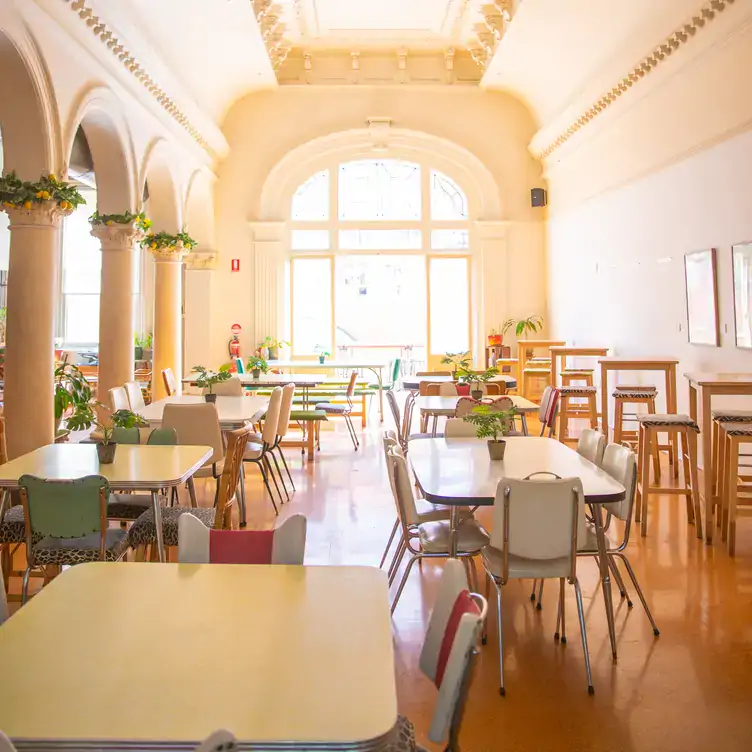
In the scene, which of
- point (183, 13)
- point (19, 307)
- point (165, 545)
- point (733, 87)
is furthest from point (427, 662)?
point (183, 13)

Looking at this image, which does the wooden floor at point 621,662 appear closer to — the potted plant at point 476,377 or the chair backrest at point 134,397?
the potted plant at point 476,377

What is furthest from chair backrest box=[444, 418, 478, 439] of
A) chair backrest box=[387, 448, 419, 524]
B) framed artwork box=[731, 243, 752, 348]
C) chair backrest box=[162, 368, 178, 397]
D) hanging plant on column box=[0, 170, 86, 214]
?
chair backrest box=[162, 368, 178, 397]

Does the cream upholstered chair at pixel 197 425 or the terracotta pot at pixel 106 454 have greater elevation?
the cream upholstered chair at pixel 197 425

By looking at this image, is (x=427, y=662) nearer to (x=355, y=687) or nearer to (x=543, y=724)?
(x=355, y=687)

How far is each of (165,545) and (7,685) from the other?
2.11 metres

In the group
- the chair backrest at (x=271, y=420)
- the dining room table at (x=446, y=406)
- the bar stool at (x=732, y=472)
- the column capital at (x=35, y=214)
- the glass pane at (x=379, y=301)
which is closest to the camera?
the bar stool at (x=732, y=472)

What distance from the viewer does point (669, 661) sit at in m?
3.01

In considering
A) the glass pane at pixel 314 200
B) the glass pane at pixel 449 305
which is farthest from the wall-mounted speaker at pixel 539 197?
the glass pane at pixel 314 200

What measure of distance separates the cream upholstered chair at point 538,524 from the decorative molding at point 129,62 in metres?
5.87

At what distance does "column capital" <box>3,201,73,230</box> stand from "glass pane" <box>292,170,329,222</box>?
715cm

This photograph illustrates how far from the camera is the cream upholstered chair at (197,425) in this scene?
4945 millimetres

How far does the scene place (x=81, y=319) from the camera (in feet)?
50.7

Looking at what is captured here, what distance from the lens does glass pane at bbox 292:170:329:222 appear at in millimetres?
12797

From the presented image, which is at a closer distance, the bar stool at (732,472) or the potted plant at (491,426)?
the potted plant at (491,426)
